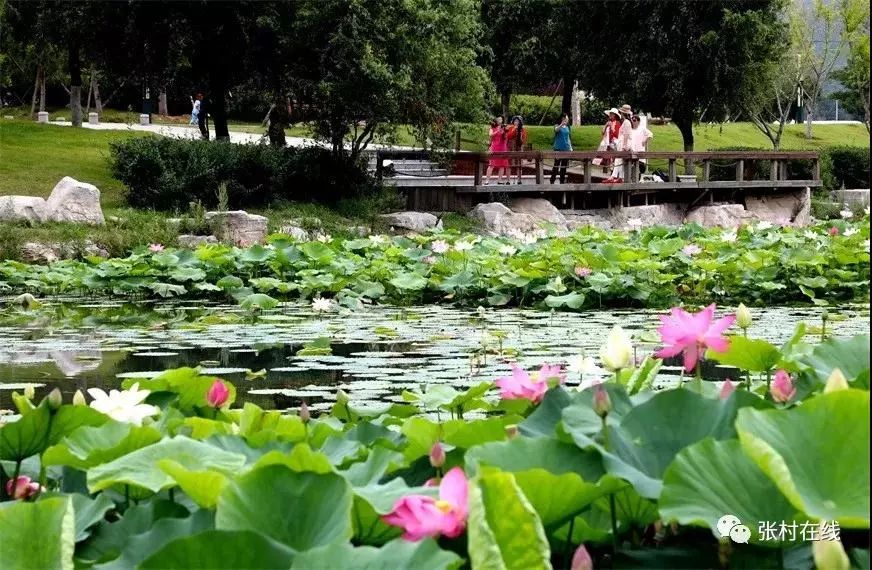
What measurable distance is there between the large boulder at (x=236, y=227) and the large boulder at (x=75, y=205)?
162cm

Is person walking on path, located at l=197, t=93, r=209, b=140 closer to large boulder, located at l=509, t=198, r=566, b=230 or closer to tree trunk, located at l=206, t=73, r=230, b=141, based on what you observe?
tree trunk, located at l=206, t=73, r=230, b=141

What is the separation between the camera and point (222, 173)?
59.1 ft

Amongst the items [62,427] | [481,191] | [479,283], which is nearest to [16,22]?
[481,191]

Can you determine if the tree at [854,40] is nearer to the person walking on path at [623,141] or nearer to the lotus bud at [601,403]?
the person walking on path at [623,141]

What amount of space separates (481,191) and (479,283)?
12.1 meters

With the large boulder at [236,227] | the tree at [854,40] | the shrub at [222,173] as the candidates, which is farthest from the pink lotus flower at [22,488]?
the tree at [854,40]

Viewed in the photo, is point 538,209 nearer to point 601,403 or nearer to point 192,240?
point 192,240

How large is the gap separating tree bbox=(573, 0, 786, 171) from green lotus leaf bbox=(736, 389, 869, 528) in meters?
25.1

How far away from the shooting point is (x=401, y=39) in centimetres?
1873

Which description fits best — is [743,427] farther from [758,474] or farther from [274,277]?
[274,277]

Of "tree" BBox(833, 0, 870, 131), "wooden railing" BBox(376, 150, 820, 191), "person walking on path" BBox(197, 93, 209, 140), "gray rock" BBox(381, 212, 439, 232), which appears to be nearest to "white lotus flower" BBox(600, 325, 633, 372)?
"gray rock" BBox(381, 212, 439, 232)

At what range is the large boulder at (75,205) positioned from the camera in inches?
565

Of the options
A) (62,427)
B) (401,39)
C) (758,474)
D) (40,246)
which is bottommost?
(40,246)

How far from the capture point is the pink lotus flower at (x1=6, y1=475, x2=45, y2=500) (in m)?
1.79
